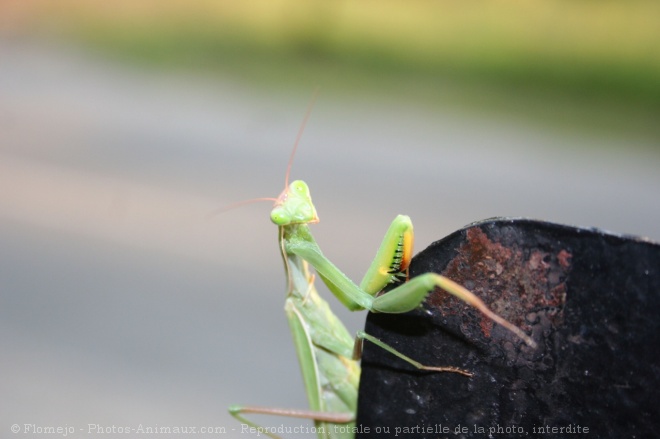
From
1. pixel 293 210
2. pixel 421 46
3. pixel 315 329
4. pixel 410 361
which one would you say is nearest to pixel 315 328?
pixel 315 329

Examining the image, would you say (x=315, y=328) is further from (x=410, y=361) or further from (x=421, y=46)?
(x=421, y=46)

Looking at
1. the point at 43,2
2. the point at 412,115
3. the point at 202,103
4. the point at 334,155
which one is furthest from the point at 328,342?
the point at 43,2

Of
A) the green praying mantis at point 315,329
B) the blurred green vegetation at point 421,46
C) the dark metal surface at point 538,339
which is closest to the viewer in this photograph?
the dark metal surface at point 538,339

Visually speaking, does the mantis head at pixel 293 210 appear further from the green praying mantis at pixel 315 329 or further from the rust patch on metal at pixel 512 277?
the rust patch on metal at pixel 512 277

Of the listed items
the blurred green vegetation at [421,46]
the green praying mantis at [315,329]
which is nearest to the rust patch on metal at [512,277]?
the green praying mantis at [315,329]

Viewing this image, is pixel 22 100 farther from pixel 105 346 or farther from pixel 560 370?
pixel 560 370

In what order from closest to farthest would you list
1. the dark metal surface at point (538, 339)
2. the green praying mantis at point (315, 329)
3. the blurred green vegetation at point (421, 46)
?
the dark metal surface at point (538, 339)
the green praying mantis at point (315, 329)
the blurred green vegetation at point (421, 46)
